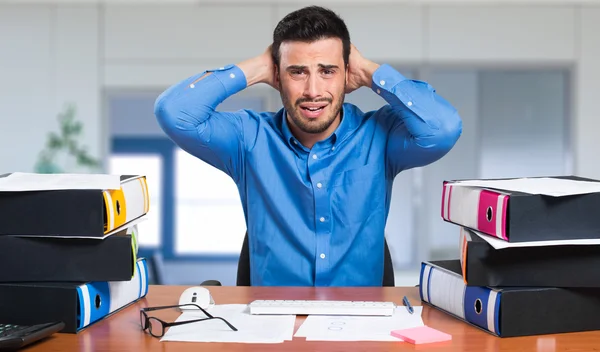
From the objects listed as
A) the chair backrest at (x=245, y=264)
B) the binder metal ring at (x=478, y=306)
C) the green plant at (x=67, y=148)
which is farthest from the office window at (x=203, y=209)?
the binder metal ring at (x=478, y=306)

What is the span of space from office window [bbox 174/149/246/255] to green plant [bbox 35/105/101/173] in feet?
7.27

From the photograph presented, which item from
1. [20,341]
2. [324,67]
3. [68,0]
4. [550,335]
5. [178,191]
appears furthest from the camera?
[178,191]

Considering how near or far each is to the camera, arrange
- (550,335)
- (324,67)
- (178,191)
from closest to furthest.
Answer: (550,335) < (324,67) < (178,191)

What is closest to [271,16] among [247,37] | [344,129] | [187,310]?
[247,37]

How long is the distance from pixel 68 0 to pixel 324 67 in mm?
4435

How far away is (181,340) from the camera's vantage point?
126 cm

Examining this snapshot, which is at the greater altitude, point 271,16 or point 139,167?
point 271,16

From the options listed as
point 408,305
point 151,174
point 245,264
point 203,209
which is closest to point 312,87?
point 245,264

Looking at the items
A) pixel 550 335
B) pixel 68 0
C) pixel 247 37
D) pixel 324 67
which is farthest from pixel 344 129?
pixel 68 0

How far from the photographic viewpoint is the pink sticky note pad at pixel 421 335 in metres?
1.25

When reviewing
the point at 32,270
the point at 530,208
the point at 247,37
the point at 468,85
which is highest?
the point at 247,37

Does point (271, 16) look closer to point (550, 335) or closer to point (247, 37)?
point (247, 37)

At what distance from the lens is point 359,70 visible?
228 centimetres

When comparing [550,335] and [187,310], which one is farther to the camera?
[187,310]
